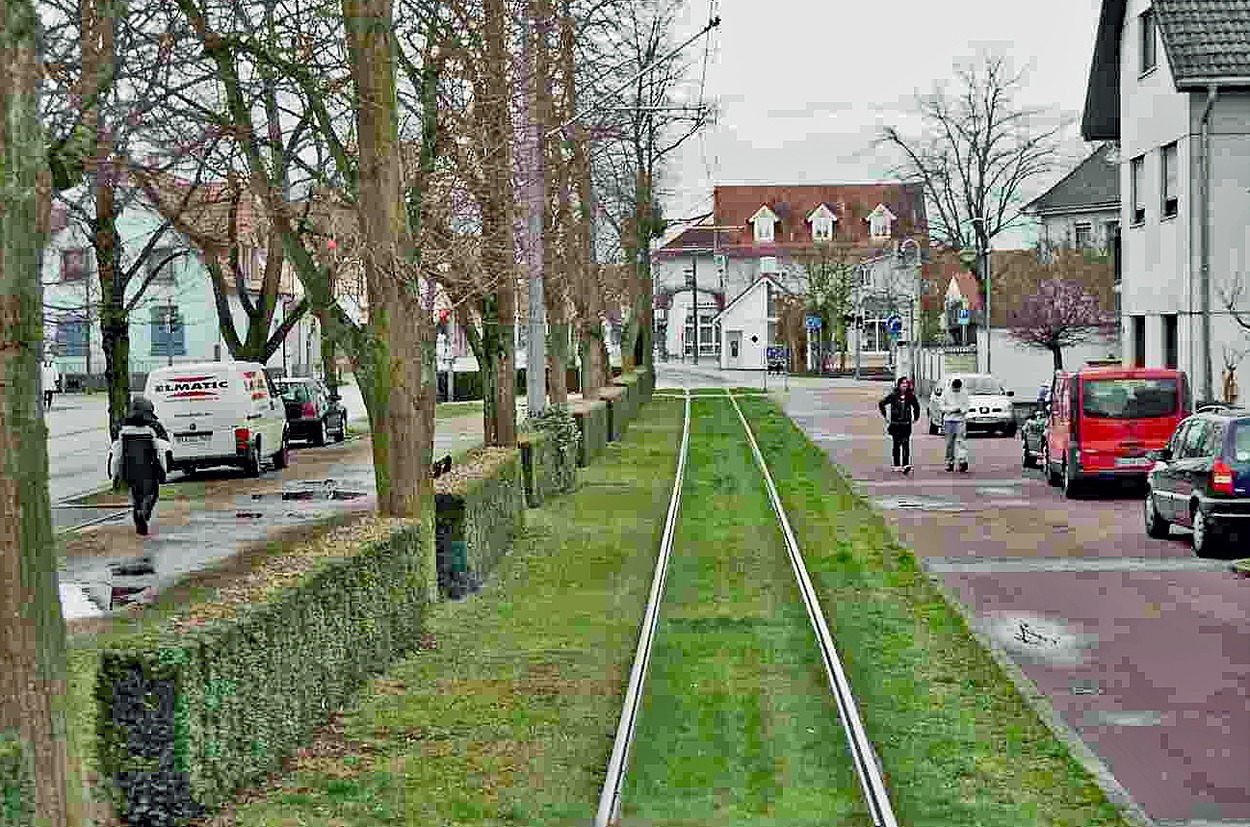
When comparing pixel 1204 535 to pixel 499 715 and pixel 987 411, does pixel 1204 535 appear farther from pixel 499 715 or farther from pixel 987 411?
pixel 987 411

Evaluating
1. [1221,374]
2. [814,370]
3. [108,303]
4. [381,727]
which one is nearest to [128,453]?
[108,303]

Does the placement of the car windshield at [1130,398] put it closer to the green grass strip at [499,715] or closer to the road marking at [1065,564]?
the road marking at [1065,564]

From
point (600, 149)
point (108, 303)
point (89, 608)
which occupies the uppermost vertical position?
point (600, 149)

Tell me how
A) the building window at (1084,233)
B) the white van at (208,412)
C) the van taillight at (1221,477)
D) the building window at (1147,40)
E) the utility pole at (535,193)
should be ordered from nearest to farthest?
1. the van taillight at (1221,477)
2. the utility pole at (535,193)
3. the white van at (208,412)
4. the building window at (1147,40)
5. the building window at (1084,233)

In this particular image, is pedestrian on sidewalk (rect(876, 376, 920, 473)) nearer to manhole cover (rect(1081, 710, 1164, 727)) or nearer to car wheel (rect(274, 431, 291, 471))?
car wheel (rect(274, 431, 291, 471))

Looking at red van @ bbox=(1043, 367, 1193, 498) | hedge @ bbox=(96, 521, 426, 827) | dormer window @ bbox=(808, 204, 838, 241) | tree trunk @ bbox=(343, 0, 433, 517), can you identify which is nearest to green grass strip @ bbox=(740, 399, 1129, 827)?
hedge @ bbox=(96, 521, 426, 827)

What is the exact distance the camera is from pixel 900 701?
13.2m

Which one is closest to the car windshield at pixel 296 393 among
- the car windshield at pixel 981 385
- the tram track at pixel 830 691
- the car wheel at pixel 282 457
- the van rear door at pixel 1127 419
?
the car wheel at pixel 282 457

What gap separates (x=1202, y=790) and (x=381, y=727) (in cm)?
489

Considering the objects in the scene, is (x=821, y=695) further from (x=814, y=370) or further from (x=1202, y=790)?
(x=814, y=370)

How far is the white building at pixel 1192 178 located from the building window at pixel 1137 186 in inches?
2.2

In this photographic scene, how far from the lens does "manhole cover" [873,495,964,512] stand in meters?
28.3

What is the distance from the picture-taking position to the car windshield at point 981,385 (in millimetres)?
48938

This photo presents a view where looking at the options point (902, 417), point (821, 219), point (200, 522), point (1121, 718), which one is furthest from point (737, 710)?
point (821, 219)
